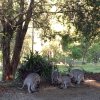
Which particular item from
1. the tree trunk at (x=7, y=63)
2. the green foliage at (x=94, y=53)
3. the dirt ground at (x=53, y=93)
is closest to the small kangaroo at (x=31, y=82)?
the dirt ground at (x=53, y=93)

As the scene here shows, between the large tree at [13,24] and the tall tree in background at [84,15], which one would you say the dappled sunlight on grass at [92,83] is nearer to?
the tall tree in background at [84,15]

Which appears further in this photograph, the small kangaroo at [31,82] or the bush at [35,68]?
the bush at [35,68]

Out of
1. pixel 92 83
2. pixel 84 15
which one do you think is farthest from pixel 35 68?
pixel 84 15

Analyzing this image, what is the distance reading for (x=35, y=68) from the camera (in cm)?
1421

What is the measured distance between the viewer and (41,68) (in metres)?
14.3

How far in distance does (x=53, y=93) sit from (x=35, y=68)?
1997 mm

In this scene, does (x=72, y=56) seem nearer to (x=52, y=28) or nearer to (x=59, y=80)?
(x=52, y=28)

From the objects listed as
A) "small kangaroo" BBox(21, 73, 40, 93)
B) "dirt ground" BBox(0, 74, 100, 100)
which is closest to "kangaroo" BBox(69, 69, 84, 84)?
"dirt ground" BBox(0, 74, 100, 100)

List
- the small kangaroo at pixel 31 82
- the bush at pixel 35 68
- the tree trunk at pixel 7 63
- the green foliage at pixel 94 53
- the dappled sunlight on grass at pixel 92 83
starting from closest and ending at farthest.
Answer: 1. the small kangaroo at pixel 31 82
2. the bush at pixel 35 68
3. the dappled sunlight on grass at pixel 92 83
4. the tree trunk at pixel 7 63
5. the green foliage at pixel 94 53

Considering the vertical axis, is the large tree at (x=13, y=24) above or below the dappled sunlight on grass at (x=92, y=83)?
above

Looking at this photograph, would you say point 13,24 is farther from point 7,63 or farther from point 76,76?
point 76,76

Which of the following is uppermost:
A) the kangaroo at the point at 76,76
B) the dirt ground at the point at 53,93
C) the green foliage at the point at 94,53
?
the green foliage at the point at 94,53

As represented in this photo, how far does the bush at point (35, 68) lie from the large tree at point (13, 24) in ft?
5.54

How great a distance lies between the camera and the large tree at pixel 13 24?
15.2 metres
